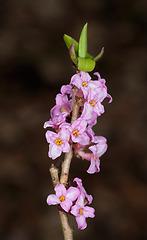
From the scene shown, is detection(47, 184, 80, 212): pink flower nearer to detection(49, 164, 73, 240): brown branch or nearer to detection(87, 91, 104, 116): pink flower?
detection(49, 164, 73, 240): brown branch

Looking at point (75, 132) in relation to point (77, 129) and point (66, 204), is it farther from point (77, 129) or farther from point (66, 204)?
point (66, 204)

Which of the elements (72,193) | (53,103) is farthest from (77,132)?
(53,103)

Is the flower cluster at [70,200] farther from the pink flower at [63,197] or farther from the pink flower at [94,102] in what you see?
the pink flower at [94,102]
